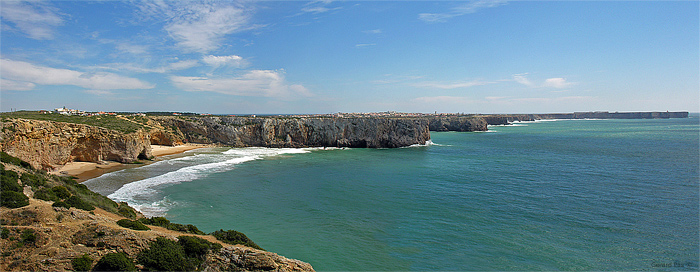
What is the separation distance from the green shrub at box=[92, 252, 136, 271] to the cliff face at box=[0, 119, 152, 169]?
2530 cm

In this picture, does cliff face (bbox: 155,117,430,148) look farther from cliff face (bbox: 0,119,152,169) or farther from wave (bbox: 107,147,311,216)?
cliff face (bbox: 0,119,152,169)

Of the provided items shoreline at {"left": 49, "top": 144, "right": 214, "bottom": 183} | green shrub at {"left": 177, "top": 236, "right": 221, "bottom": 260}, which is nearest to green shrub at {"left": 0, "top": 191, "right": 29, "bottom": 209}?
green shrub at {"left": 177, "top": 236, "right": 221, "bottom": 260}

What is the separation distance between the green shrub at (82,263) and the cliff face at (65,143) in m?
25.0

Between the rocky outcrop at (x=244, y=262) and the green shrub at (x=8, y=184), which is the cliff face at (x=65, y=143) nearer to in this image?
the green shrub at (x=8, y=184)

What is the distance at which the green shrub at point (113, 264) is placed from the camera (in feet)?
26.8

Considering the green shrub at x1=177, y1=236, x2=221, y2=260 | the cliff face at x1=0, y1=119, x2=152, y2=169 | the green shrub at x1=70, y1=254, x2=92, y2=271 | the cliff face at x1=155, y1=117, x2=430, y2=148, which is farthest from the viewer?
the cliff face at x1=155, y1=117, x2=430, y2=148

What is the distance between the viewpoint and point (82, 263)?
26.4 feet

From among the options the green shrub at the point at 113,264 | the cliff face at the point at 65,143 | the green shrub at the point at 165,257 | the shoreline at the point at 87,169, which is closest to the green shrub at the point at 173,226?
the green shrub at the point at 165,257

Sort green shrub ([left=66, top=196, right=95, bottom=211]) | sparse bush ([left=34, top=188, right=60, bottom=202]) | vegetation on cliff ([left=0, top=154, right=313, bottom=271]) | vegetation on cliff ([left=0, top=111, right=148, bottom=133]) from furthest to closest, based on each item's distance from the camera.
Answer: vegetation on cliff ([left=0, top=111, right=148, bottom=133]) < sparse bush ([left=34, top=188, right=60, bottom=202]) < green shrub ([left=66, top=196, right=95, bottom=211]) < vegetation on cliff ([left=0, top=154, right=313, bottom=271])

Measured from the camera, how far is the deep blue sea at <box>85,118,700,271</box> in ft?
47.2

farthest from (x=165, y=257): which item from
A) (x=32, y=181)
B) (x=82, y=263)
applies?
(x=32, y=181)

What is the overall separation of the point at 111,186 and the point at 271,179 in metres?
13.2

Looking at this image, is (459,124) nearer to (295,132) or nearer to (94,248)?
(295,132)

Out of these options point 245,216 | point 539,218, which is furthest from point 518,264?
point 245,216
